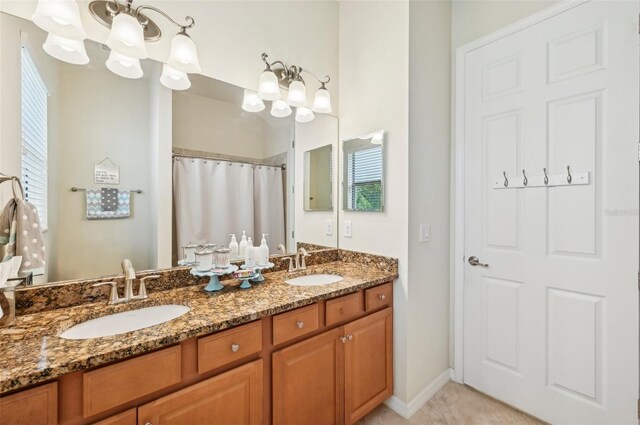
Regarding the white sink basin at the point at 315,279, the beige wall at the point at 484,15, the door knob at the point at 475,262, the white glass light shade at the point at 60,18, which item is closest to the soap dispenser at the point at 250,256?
the white sink basin at the point at 315,279

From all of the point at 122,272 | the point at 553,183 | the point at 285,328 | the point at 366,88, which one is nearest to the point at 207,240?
the point at 122,272

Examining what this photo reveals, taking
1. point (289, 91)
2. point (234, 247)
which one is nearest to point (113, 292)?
point (234, 247)

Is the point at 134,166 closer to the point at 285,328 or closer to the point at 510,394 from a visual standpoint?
the point at 285,328

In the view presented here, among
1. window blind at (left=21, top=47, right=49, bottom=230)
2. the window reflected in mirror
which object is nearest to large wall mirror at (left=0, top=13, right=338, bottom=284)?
window blind at (left=21, top=47, right=49, bottom=230)

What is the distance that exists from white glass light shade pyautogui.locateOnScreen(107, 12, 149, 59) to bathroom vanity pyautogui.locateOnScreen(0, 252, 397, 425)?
44.0 inches

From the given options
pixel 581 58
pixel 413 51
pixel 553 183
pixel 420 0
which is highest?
pixel 420 0

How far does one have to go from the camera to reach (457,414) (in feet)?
5.89

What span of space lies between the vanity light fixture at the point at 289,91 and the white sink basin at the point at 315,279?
1108 millimetres

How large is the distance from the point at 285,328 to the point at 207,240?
0.70 metres

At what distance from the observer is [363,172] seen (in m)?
2.07

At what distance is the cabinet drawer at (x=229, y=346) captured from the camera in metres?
1.02

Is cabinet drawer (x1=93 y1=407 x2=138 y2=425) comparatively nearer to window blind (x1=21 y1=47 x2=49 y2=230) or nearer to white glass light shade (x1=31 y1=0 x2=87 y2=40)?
window blind (x1=21 y1=47 x2=49 y2=230)

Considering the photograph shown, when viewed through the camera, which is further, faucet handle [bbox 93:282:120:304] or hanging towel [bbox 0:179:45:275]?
faucet handle [bbox 93:282:120:304]

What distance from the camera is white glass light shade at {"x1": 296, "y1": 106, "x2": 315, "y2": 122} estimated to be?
6.73ft
